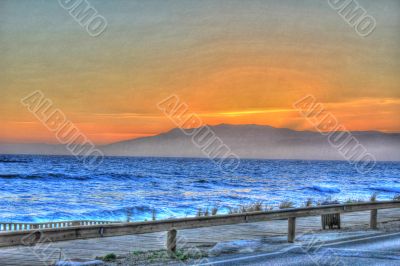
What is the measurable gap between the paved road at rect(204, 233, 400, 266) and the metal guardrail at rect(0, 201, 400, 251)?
3.53 ft

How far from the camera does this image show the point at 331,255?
39.0 feet

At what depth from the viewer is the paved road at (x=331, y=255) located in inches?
435

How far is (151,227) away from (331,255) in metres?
3.68

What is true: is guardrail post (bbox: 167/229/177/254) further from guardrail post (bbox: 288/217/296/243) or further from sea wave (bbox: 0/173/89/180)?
sea wave (bbox: 0/173/89/180)

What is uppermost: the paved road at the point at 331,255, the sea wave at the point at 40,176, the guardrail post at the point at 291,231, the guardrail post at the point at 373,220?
the sea wave at the point at 40,176

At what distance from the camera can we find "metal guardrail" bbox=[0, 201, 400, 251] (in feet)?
31.9

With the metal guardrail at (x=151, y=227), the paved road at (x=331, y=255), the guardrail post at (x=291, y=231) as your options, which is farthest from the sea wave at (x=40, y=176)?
the paved road at (x=331, y=255)

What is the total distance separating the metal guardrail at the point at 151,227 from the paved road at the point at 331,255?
3.53 ft

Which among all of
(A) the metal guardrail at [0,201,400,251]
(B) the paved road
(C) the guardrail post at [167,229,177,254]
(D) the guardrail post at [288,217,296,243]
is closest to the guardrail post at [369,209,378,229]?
(A) the metal guardrail at [0,201,400,251]

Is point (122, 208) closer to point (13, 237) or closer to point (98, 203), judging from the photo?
point (98, 203)

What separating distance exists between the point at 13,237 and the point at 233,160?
565 feet

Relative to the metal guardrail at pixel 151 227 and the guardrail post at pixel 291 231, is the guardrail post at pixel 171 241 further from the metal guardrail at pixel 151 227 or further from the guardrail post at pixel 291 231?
the guardrail post at pixel 291 231

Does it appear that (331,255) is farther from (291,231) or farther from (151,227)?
(151,227)

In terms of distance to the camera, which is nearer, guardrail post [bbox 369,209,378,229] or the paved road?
the paved road
